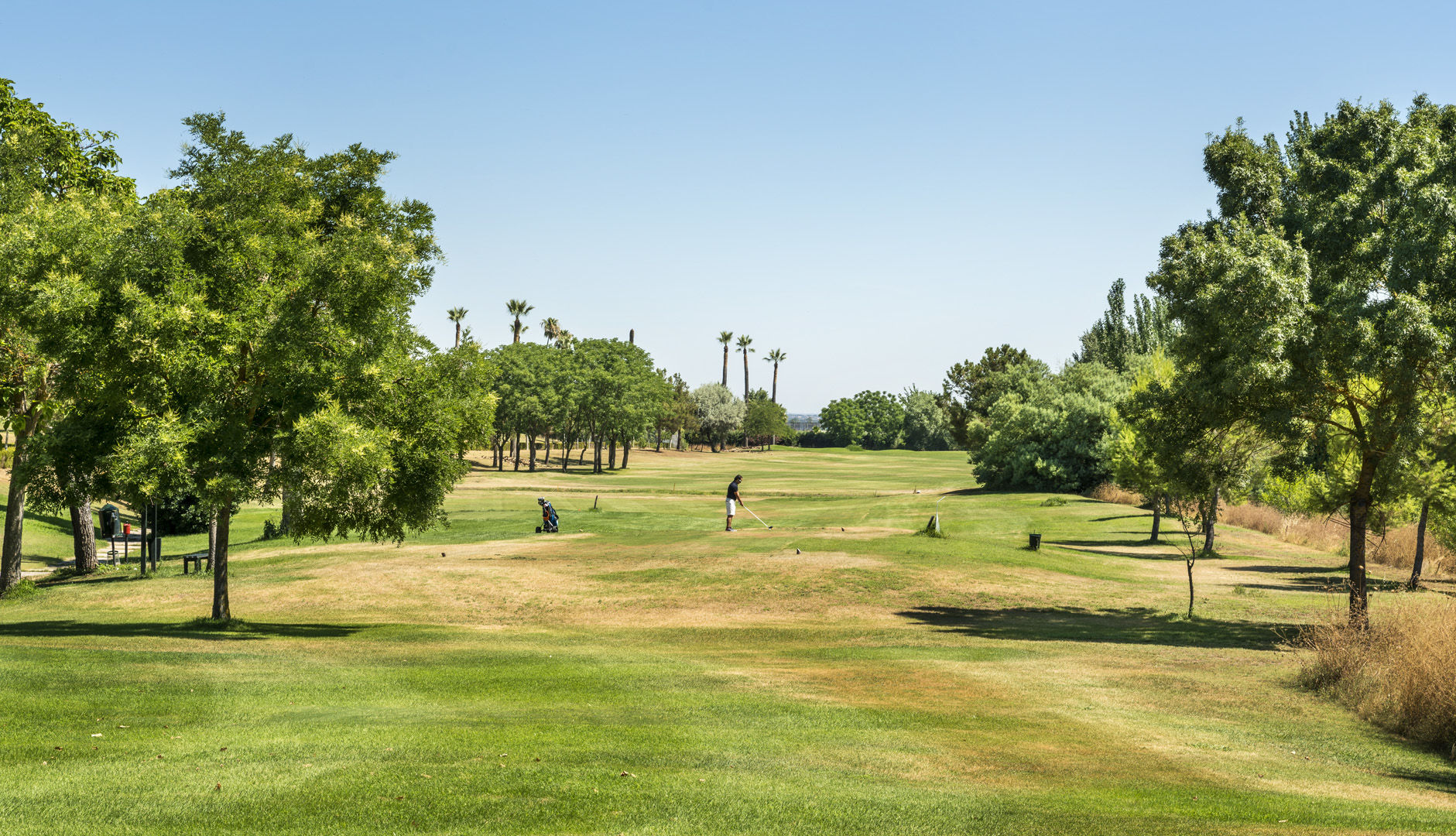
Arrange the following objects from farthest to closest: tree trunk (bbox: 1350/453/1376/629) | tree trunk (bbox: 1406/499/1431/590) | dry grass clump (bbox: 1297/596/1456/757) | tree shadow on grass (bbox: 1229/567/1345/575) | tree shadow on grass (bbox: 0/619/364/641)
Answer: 1. tree shadow on grass (bbox: 1229/567/1345/575)
2. tree trunk (bbox: 1406/499/1431/590)
3. tree trunk (bbox: 1350/453/1376/629)
4. tree shadow on grass (bbox: 0/619/364/641)
5. dry grass clump (bbox: 1297/596/1456/757)

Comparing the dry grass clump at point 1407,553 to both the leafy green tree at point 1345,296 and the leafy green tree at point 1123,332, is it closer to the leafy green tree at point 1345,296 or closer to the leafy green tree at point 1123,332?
the leafy green tree at point 1345,296

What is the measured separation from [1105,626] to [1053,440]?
54176 millimetres

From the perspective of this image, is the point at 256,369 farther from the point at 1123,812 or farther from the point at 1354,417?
the point at 1354,417

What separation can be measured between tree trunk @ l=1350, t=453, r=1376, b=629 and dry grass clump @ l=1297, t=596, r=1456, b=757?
324 centimetres

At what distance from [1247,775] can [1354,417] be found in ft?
54.0

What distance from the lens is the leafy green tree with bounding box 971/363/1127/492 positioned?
7594 cm

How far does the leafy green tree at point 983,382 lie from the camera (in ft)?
332

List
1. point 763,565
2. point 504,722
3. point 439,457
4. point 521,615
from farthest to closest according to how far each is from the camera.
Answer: point 763,565, point 521,615, point 439,457, point 504,722

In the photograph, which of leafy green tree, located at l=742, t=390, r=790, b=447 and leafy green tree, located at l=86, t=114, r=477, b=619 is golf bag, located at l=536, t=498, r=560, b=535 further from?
leafy green tree, located at l=742, t=390, r=790, b=447

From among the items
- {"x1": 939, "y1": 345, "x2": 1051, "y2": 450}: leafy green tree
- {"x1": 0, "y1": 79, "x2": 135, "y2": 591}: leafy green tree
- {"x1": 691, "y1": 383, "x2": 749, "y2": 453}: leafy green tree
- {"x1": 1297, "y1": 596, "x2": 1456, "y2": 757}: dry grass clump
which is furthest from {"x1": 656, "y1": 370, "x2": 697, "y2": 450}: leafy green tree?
{"x1": 1297, "y1": 596, "x2": 1456, "y2": 757}: dry grass clump

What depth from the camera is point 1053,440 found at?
78750mm

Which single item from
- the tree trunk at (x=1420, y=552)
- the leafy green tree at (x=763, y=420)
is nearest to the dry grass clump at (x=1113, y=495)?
the tree trunk at (x=1420, y=552)

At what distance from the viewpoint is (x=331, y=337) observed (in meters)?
21.1

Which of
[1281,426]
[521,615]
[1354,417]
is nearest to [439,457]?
[521,615]
